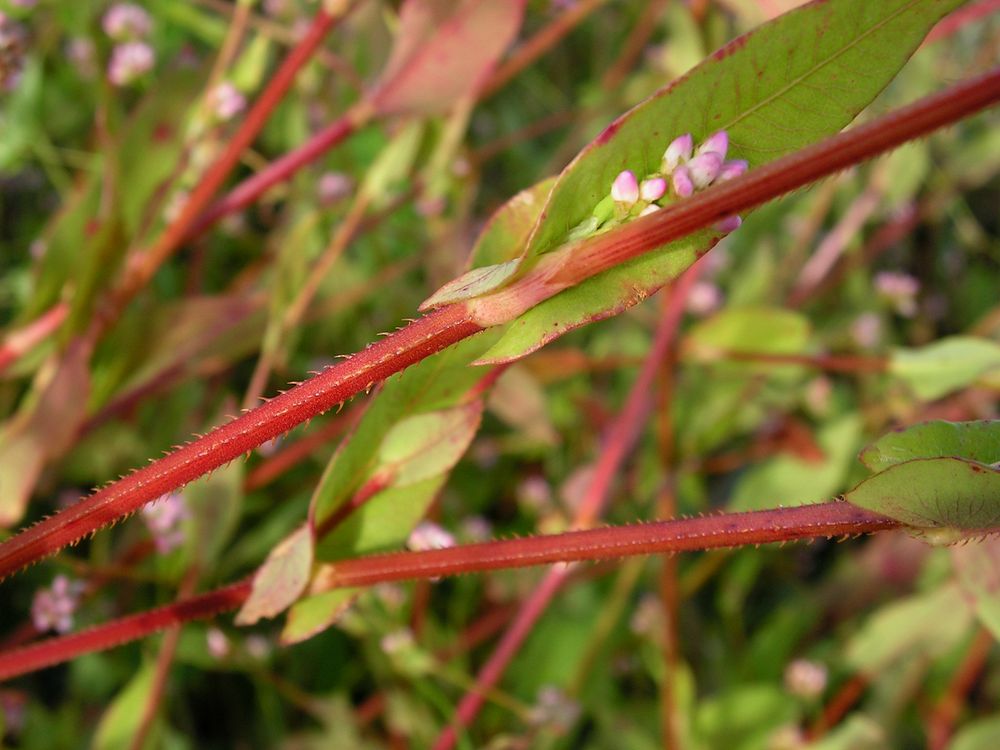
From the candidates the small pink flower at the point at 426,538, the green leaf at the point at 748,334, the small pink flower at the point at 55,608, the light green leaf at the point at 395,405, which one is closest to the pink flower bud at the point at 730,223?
the light green leaf at the point at 395,405

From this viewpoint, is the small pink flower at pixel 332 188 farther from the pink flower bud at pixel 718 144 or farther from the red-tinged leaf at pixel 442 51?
the pink flower bud at pixel 718 144

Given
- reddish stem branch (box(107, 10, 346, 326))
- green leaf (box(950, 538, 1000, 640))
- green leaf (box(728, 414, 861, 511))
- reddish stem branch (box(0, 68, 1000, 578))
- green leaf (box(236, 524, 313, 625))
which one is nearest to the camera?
reddish stem branch (box(0, 68, 1000, 578))

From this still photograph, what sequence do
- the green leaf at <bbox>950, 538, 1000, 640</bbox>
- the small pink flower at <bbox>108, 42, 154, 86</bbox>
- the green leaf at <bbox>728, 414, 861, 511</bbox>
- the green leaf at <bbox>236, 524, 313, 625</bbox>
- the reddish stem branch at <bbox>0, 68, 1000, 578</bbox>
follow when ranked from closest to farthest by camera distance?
the reddish stem branch at <bbox>0, 68, 1000, 578</bbox> < the green leaf at <bbox>236, 524, 313, 625</bbox> < the green leaf at <bbox>950, 538, 1000, 640</bbox> < the small pink flower at <bbox>108, 42, 154, 86</bbox> < the green leaf at <bbox>728, 414, 861, 511</bbox>

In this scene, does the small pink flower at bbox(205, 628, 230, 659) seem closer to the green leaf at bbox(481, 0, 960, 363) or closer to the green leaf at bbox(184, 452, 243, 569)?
the green leaf at bbox(184, 452, 243, 569)

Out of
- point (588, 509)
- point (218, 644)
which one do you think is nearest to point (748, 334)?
point (588, 509)

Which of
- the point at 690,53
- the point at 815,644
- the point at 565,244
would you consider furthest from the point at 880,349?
the point at 565,244

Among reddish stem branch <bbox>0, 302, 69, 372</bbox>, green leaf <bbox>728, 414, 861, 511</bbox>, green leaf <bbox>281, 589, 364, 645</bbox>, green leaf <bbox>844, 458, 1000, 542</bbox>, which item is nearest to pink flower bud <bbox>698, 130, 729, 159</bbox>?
green leaf <bbox>844, 458, 1000, 542</bbox>

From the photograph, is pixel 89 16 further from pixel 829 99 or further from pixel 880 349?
pixel 880 349
